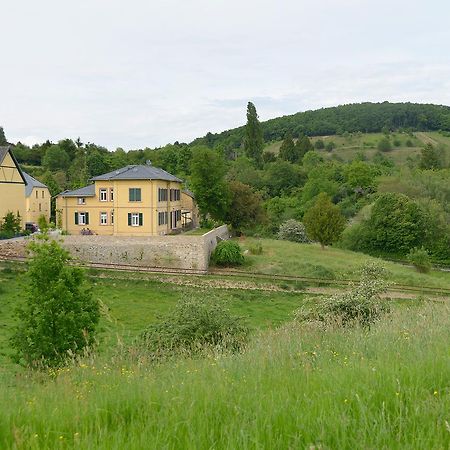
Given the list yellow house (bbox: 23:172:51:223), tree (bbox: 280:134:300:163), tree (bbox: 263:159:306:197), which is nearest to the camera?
yellow house (bbox: 23:172:51:223)

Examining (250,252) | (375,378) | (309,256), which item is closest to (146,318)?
(250,252)

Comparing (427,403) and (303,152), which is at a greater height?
(303,152)

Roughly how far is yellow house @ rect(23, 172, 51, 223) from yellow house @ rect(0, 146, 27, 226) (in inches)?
368

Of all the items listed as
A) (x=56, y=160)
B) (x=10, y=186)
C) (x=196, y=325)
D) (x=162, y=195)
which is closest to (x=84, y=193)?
(x=10, y=186)

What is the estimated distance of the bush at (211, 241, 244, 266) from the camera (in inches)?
1479

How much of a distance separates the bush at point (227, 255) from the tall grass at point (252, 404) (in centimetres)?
3137

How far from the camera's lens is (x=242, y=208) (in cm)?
4853

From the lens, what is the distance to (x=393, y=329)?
24.2 ft

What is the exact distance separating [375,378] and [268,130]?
151035 mm

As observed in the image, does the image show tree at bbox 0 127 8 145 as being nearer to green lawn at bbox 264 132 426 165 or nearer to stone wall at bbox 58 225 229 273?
green lawn at bbox 264 132 426 165

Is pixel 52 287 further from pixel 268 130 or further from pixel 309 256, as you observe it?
pixel 268 130

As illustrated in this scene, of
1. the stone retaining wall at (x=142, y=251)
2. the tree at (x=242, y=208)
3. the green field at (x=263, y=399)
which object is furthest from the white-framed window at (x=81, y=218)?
the green field at (x=263, y=399)

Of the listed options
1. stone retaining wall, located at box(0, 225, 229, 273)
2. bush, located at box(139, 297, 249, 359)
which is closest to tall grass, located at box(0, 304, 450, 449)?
bush, located at box(139, 297, 249, 359)

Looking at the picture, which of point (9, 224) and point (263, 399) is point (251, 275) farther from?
point (263, 399)
